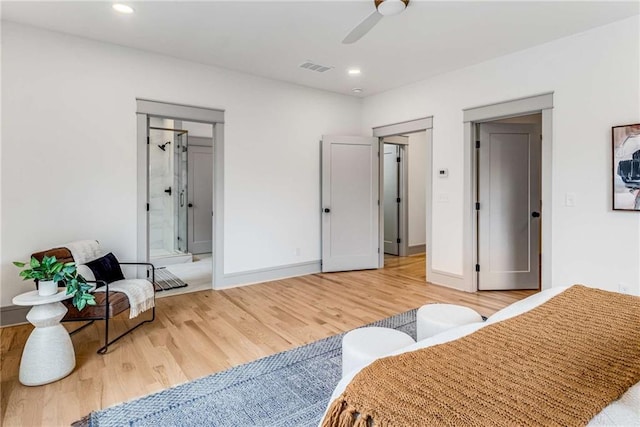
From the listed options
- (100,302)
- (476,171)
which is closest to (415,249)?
(476,171)

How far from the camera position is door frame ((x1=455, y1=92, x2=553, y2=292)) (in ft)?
11.9

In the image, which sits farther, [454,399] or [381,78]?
[381,78]

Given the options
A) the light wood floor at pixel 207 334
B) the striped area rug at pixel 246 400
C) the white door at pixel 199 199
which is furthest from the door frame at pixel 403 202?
the striped area rug at pixel 246 400

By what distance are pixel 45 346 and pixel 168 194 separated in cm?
478

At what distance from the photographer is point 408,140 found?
6910 millimetres

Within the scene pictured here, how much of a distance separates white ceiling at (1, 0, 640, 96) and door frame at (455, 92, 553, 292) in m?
0.62

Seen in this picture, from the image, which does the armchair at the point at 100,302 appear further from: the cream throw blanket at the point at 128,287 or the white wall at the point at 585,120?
the white wall at the point at 585,120

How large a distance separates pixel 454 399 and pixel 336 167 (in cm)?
457

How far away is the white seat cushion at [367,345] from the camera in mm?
1707

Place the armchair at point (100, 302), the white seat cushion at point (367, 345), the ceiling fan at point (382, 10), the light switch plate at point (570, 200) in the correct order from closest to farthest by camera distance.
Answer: the white seat cushion at point (367, 345)
the ceiling fan at point (382, 10)
the armchair at point (100, 302)
the light switch plate at point (570, 200)

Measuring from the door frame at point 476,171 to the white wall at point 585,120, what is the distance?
0.07 m

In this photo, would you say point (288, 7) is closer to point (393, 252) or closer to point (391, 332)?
point (391, 332)

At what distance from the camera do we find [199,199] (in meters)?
7.18

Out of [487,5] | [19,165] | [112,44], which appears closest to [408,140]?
[487,5]
